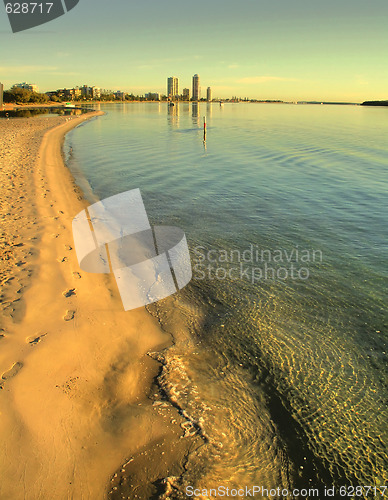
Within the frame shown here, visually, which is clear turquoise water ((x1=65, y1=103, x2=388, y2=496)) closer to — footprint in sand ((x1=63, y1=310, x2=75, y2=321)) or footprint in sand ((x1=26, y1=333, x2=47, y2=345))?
footprint in sand ((x1=63, y1=310, x2=75, y2=321))

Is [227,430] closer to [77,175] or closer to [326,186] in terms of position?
[326,186]

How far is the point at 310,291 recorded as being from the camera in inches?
331

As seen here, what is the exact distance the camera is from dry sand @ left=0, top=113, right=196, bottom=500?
3.80 metres

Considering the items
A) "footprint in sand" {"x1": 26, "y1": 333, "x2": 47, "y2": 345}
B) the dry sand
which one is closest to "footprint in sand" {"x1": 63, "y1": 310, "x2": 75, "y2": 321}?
the dry sand

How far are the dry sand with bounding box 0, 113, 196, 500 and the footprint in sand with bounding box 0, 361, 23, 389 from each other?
0.01m

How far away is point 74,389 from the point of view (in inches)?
190

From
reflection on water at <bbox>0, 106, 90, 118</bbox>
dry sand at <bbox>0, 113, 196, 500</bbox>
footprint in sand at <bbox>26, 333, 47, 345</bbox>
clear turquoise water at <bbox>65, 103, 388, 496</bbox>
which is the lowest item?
reflection on water at <bbox>0, 106, 90, 118</bbox>

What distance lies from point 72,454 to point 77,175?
20066 mm

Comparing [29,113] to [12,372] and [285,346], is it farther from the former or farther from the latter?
[285,346]

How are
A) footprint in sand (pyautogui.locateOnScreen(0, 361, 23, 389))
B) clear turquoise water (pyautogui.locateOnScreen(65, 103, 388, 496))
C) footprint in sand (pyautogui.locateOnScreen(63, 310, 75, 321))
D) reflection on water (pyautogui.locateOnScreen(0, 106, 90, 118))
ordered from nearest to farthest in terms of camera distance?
1. clear turquoise water (pyautogui.locateOnScreen(65, 103, 388, 496))
2. footprint in sand (pyautogui.locateOnScreen(0, 361, 23, 389))
3. footprint in sand (pyautogui.locateOnScreen(63, 310, 75, 321))
4. reflection on water (pyautogui.locateOnScreen(0, 106, 90, 118))

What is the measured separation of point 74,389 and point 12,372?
97cm

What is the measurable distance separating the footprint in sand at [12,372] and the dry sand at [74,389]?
1 cm

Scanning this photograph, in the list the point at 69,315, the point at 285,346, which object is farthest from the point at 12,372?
the point at 285,346

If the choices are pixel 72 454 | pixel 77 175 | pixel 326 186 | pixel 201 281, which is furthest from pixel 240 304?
pixel 77 175
